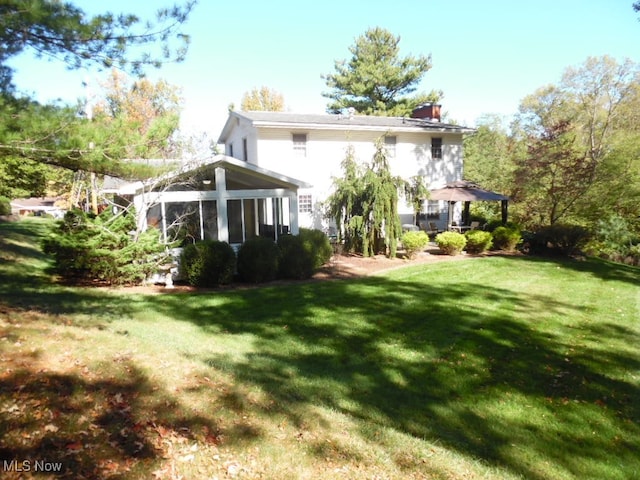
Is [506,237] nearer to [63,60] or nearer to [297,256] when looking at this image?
[297,256]

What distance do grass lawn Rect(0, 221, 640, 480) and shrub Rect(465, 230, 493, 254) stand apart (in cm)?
601

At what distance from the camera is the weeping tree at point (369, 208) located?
1586cm

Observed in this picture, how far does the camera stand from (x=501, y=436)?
15.7 feet

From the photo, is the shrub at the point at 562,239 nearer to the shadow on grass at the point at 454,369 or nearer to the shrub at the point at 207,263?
the shadow on grass at the point at 454,369

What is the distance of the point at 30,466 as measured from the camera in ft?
9.52

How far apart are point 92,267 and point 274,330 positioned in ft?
19.5

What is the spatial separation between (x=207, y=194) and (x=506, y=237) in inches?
463

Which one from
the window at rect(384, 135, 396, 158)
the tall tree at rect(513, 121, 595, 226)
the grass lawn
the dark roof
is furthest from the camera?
the window at rect(384, 135, 396, 158)

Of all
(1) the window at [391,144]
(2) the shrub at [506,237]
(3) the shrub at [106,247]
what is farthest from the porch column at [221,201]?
(1) the window at [391,144]

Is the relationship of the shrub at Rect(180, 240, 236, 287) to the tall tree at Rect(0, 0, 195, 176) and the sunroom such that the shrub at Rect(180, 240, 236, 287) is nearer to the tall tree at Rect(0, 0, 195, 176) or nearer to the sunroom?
the sunroom

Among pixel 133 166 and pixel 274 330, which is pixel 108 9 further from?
pixel 274 330

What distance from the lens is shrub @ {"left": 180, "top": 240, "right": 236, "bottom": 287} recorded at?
1141 cm

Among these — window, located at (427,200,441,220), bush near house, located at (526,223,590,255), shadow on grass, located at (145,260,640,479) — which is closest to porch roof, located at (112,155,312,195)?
shadow on grass, located at (145,260,640,479)

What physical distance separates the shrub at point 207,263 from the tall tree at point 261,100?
3372 centimetres
